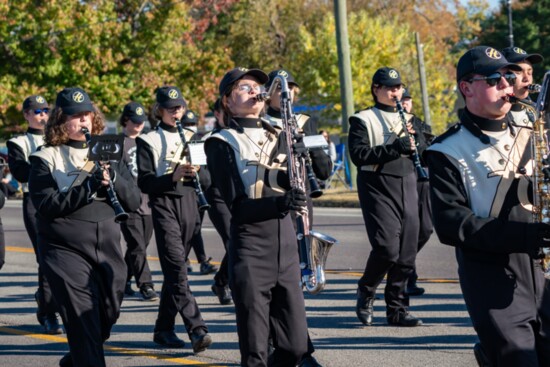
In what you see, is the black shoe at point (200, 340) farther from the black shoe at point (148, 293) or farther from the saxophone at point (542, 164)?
the saxophone at point (542, 164)

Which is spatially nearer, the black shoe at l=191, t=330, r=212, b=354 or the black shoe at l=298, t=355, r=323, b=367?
the black shoe at l=298, t=355, r=323, b=367

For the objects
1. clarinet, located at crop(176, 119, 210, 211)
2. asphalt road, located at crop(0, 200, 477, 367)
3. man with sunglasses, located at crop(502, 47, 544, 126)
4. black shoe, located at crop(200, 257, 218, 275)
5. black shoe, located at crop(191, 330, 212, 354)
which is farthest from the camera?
black shoe, located at crop(200, 257, 218, 275)

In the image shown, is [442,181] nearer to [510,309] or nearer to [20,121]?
[510,309]

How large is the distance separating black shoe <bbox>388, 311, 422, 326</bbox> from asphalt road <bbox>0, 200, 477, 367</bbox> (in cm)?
7

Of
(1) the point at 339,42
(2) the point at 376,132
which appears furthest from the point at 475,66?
(1) the point at 339,42

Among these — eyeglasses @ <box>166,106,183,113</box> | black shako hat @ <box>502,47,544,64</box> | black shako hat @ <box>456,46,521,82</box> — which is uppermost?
black shako hat @ <box>456,46,521,82</box>

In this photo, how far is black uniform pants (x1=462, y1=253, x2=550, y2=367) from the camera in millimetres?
4188

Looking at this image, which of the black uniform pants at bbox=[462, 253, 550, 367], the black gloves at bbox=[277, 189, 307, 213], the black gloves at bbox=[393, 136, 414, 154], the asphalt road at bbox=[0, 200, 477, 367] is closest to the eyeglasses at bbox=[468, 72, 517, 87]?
the black uniform pants at bbox=[462, 253, 550, 367]

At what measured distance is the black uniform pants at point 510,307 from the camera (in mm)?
4188

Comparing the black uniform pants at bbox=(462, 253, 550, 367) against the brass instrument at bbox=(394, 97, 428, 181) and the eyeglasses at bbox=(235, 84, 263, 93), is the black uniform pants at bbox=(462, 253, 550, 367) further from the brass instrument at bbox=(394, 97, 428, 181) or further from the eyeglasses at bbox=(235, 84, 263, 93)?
the brass instrument at bbox=(394, 97, 428, 181)

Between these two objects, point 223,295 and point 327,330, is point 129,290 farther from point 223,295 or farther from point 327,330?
point 327,330

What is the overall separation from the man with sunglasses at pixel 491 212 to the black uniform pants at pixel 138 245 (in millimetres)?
6412

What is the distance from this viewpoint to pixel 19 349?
812 centimetres

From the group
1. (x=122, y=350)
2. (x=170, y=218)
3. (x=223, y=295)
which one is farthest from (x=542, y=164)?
(x=223, y=295)
